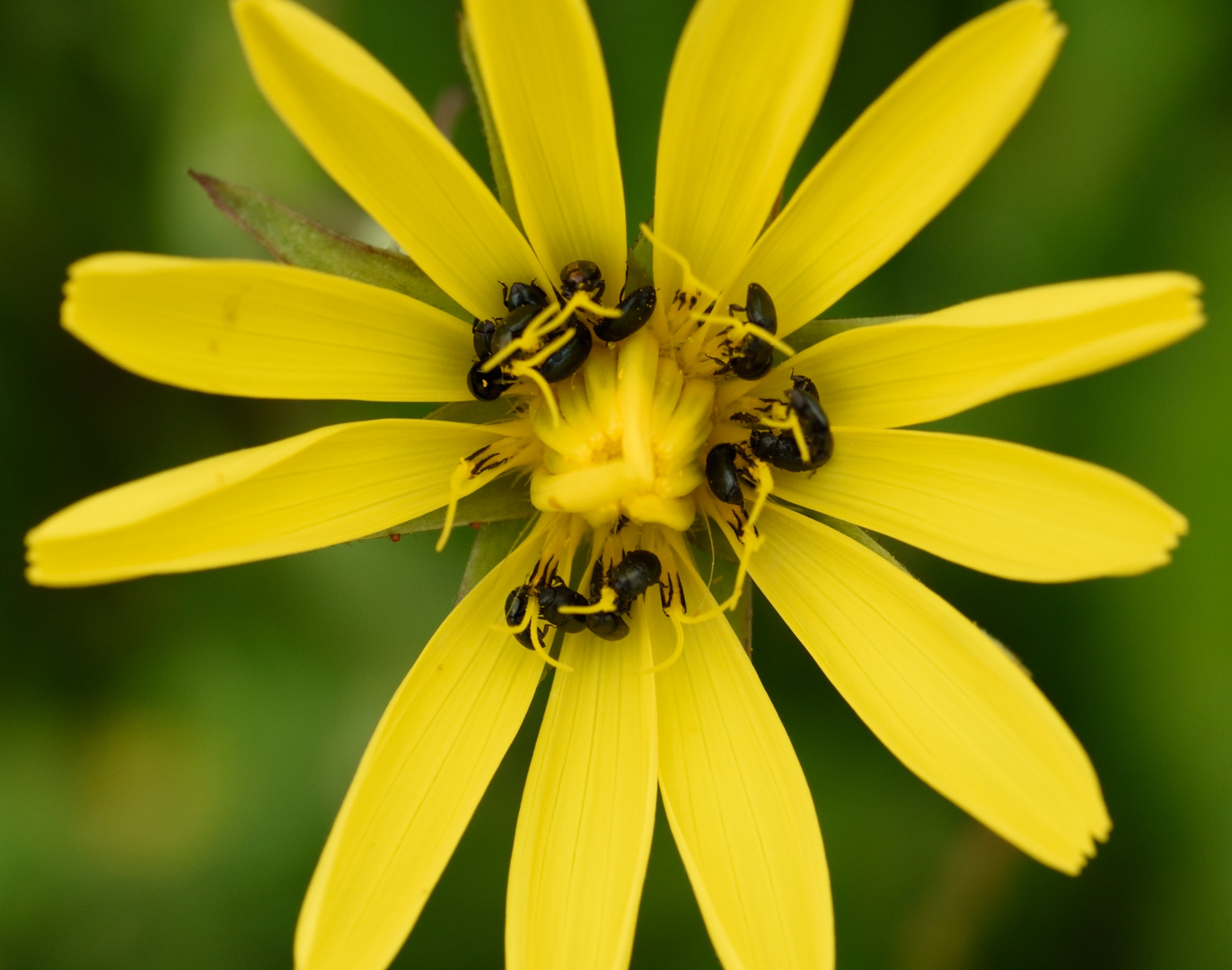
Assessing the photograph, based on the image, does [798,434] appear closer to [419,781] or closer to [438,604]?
[419,781]

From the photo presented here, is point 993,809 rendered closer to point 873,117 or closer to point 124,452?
point 873,117

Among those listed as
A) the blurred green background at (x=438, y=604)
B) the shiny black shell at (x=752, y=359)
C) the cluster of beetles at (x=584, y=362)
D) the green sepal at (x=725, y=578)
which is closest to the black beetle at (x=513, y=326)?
the cluster of beetles at (x=584, y=362)

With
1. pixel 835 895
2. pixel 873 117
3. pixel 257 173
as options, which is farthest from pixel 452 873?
pixel 873 117

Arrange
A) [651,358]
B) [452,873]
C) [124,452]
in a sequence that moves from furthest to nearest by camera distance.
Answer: [124,452] → [452,873] → [651,358]

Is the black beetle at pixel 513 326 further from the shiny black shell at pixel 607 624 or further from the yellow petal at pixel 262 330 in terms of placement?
the shiny black shell at pixel 607 624

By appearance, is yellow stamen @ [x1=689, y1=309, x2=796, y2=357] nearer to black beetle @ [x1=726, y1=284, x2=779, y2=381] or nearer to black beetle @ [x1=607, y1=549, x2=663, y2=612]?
black beetle @ [x1=726, y1=284, x2=779, y2=381]

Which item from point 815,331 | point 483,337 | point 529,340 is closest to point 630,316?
point 529,340
